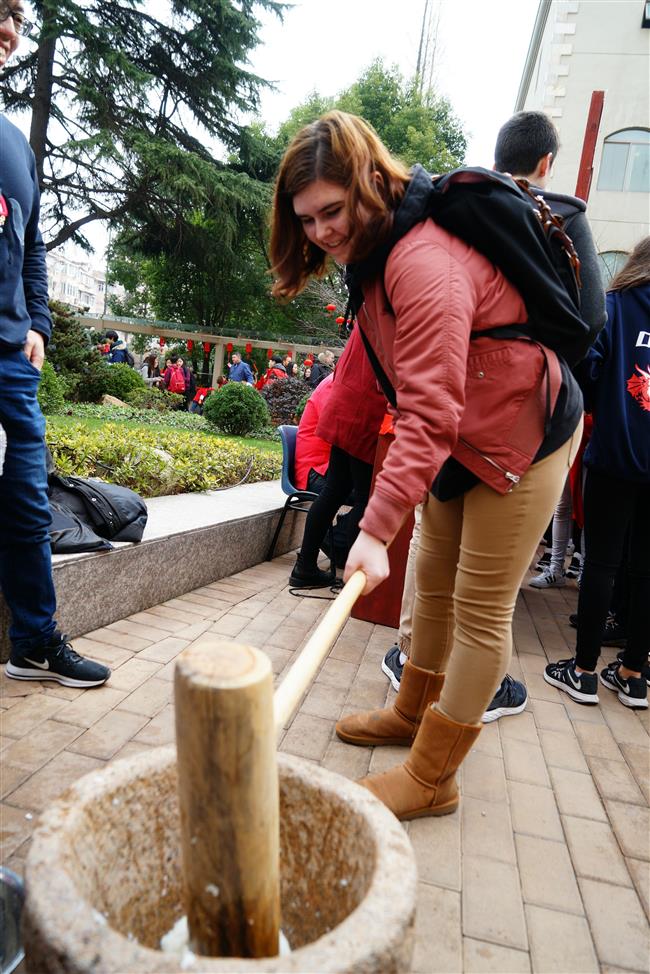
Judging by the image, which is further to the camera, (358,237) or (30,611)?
(30,611)

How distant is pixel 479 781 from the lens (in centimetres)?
235

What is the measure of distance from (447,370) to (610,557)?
1837mm

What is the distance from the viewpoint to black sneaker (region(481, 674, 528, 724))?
111 inches

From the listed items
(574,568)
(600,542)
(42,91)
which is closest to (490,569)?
(600,542)

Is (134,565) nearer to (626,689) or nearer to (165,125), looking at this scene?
(626,689)

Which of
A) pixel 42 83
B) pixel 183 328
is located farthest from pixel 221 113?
pixel 183 328

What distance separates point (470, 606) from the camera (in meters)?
1.88

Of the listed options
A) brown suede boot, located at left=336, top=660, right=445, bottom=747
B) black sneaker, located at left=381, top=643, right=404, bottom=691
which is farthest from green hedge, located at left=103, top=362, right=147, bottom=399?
brown suede boot, located at left=336, top=660, right=445, bottom=747

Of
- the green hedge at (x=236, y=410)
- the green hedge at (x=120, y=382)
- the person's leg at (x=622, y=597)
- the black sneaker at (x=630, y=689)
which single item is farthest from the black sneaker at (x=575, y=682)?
the green hedge at (x=120, y=382)

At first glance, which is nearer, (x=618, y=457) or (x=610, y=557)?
(x=618, y=457)

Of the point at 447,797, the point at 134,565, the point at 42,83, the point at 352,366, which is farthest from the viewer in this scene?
the point at 42,83

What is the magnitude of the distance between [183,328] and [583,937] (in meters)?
24.1

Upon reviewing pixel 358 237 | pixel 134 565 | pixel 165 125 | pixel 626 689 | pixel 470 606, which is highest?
pixel 165 125

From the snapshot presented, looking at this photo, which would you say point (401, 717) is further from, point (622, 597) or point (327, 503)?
point (622, 597)
